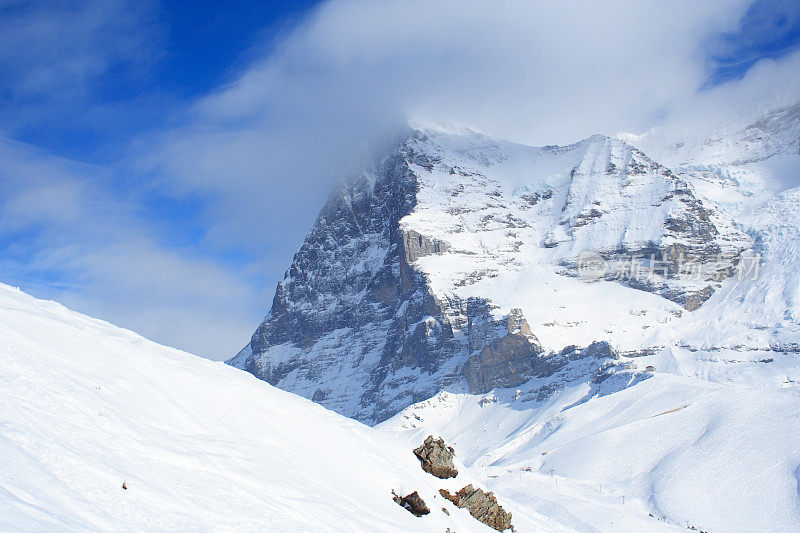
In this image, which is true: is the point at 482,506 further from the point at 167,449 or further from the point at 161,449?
the point at 161,449

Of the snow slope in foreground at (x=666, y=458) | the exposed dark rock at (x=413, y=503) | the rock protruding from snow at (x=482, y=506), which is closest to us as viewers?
the exposed dark rock at (x=413, y=503)

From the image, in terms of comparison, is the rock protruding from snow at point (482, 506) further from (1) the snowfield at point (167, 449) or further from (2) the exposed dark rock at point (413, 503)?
(2) the exposed dark rock at point (413, 503)

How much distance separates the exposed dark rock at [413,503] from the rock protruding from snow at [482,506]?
4488mm

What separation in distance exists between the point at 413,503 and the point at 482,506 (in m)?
6.72

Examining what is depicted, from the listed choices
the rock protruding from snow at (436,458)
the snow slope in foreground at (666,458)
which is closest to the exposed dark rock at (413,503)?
the rock protruding from snow at (436,458)

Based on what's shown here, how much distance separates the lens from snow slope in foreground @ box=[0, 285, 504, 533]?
1175cm

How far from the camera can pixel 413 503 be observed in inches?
790

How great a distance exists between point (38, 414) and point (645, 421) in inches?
4270

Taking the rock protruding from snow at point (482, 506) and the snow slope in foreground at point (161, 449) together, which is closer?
the snow slope in foreground at point (161, 449)

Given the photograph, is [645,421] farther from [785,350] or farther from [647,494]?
[785,350]

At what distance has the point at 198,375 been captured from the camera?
66.2 feet

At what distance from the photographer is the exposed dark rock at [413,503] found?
20.0 meters

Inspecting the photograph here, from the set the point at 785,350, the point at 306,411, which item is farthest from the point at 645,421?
the point at 306,411

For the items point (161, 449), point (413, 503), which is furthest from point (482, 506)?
point (161, 449)
